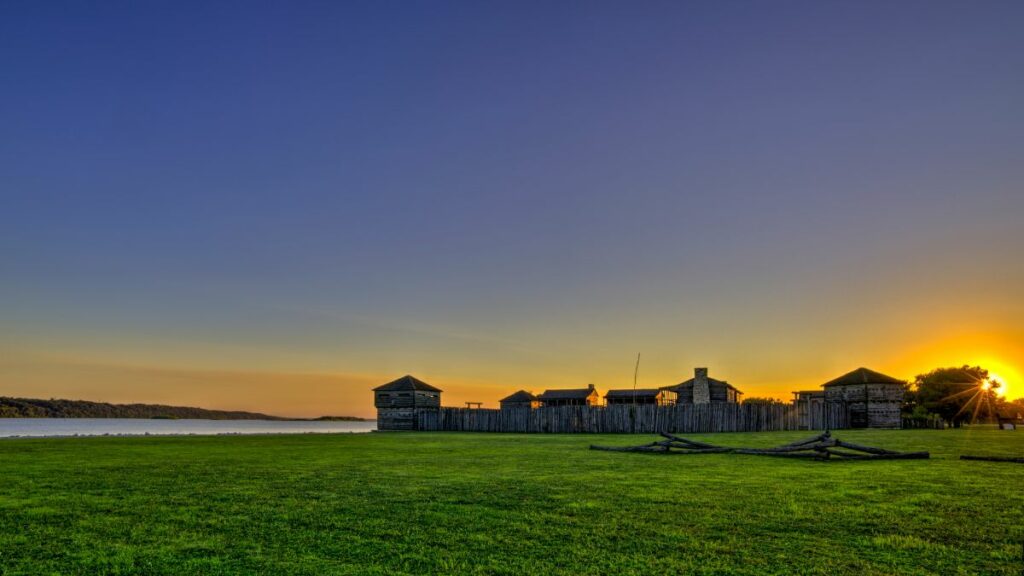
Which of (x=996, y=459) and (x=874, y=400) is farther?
(x=874, y=400)

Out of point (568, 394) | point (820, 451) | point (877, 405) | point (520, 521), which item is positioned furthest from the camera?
point (568, 394)

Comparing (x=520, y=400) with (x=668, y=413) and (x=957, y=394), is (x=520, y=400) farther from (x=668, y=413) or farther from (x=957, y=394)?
(x=957, y=394)

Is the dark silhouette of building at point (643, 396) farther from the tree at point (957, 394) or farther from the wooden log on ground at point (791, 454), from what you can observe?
the wooden log on ground at point (791, 454)

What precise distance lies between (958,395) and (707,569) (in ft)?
289

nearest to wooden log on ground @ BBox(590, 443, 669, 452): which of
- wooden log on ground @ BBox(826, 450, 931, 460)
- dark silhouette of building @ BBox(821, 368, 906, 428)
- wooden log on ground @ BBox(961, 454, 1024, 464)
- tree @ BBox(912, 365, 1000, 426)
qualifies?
wooden log on ground @ BBox(826, 450, 931, 460)

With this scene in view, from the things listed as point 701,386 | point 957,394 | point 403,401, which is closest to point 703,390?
point 701,386

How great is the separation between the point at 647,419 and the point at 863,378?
19.6 meters

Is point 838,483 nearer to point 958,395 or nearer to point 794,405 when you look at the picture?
point 794,405

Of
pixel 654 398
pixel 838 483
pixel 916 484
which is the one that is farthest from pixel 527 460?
pixel 654 398

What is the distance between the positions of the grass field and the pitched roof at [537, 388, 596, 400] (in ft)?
204

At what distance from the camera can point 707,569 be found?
5188mm

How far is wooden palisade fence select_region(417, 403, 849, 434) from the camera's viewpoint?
39688 mm

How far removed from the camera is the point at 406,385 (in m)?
52.3

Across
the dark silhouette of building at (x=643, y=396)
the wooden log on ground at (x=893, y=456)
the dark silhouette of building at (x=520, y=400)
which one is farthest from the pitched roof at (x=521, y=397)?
the wooden log on ground at (x=893, y=456)
